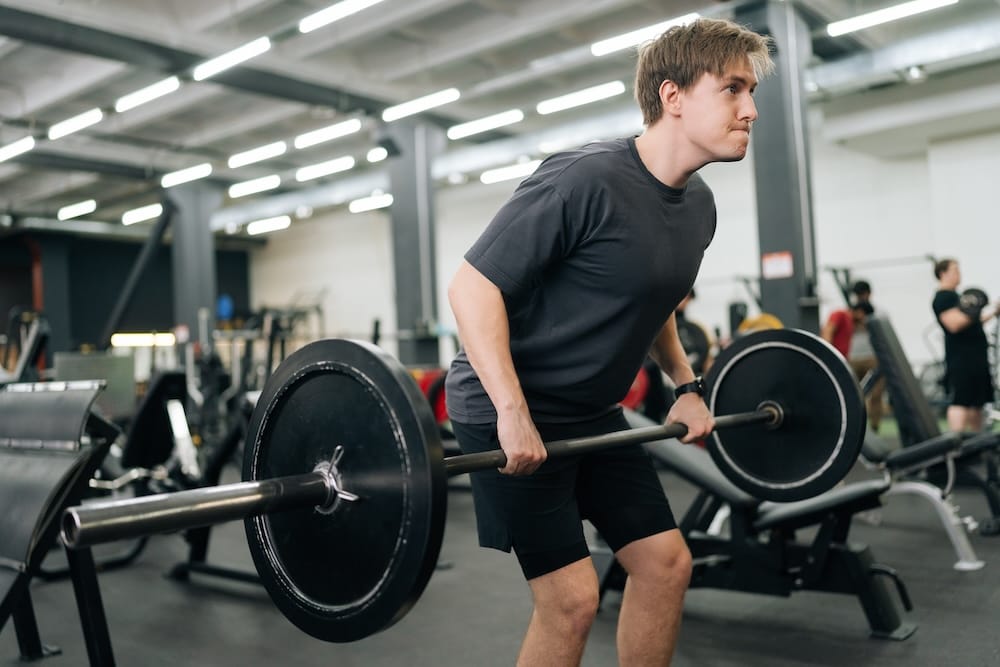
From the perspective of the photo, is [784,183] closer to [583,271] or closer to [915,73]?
[915,73]

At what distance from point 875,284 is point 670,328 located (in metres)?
8.06

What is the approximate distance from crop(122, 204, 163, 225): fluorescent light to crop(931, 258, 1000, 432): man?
10.6 meters

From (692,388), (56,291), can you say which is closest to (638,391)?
(692,388)

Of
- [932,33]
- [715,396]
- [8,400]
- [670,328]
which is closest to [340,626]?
[670,328]

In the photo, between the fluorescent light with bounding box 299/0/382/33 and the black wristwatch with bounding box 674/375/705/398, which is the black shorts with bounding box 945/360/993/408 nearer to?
the black wristwatch with bounding box 674/375/705/398

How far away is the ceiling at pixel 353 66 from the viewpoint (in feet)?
20.7

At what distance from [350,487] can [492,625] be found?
1.57m

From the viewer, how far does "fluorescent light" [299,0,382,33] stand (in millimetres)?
5273

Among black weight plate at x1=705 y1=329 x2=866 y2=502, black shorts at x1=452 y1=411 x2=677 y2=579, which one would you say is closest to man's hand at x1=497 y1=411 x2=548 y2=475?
black shorts at x1=452 y1=411 x2=677 y2=579

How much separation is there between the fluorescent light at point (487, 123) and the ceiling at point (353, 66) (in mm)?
115

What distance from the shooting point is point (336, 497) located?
3.93 ft

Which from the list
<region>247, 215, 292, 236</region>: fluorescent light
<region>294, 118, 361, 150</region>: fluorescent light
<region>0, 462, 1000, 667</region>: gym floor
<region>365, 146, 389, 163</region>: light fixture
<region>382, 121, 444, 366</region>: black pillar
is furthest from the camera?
<region>247, 215, 292, 236</region>: fluorescent light

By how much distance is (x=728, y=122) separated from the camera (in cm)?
138

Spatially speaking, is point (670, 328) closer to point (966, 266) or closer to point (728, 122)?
point (728, 122)
